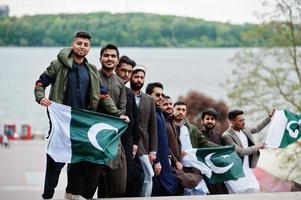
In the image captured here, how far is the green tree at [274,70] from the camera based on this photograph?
67.6 feet

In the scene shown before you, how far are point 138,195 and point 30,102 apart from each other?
78.9 m

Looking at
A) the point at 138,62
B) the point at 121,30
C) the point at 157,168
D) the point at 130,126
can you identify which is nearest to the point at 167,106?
the point at 157,168

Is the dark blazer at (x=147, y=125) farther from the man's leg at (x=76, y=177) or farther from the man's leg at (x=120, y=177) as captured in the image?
the man's leg at (x=76, y=177)

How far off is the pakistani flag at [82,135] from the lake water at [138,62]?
5627 cm

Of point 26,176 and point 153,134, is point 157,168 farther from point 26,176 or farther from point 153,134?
point 26,176

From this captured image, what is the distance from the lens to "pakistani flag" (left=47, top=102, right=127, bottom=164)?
639 centimetres

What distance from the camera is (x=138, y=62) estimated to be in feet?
332

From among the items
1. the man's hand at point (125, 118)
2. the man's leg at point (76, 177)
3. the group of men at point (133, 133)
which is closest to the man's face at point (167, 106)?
the group of men at point (133, 133)

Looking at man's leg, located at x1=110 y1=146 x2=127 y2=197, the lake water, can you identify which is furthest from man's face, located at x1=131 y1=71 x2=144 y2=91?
the lake water

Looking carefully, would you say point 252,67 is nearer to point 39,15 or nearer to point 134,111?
point 134,111

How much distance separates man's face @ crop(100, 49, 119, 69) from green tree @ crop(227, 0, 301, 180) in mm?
14193

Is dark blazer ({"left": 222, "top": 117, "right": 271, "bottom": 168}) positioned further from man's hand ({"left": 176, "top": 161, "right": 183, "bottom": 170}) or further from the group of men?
man's hand ({"left": 176, "top": 161, "right": 183, "bottom": 170})

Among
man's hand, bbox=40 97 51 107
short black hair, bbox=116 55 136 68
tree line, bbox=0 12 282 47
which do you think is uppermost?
short black hair, bbox=116 55 136 68

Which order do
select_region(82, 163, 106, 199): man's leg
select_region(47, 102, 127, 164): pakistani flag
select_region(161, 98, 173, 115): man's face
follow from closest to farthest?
1. select_region(47, 102, 127, 164): pakistani flag
2. select_region(82, 163, 106, 199): man's leg
3. select_region(161, 98, 173, 115): man's face
